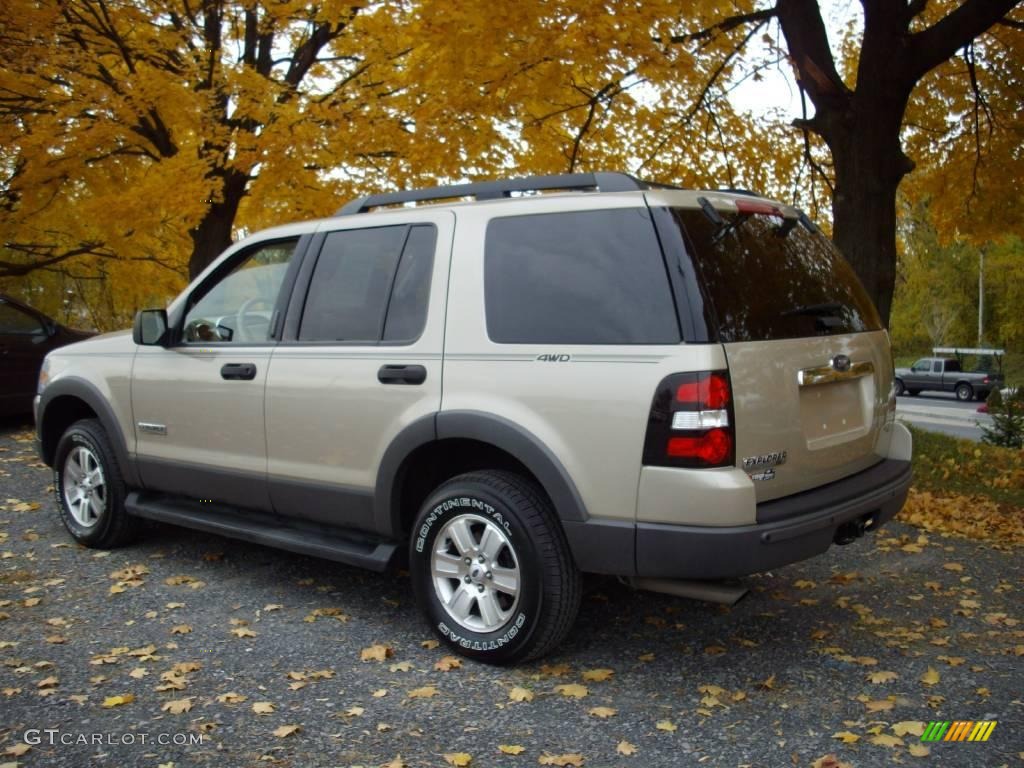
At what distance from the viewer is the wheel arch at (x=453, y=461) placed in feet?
12.3

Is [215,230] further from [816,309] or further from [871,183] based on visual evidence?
[816,309]

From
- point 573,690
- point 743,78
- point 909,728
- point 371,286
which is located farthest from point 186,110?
point 909,728

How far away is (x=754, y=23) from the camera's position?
10594 mm

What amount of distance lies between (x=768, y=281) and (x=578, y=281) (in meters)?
0.78

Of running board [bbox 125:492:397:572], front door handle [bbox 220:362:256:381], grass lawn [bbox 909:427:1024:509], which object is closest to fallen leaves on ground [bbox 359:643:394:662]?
running board [bbox 125:492:397:572]

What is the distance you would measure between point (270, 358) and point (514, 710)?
2190 millimetres

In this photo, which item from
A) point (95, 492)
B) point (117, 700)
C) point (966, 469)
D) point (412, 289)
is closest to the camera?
point (117, 700)

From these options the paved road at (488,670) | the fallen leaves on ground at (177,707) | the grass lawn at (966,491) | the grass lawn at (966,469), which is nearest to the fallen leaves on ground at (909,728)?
the paved road at (488,670)

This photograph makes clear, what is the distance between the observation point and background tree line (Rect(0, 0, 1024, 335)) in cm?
877

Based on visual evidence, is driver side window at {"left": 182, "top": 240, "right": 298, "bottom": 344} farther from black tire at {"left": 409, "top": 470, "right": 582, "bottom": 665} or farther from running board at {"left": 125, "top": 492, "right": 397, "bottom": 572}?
black tire at {"left": 409, "top": 470, "right": 582, "bottom": 665}

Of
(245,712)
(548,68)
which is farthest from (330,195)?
(245,712)

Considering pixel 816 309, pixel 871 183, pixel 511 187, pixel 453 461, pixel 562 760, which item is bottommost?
pixel 562 760

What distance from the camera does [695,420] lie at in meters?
3.46

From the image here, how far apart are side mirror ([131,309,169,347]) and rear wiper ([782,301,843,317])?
343 centimetres
